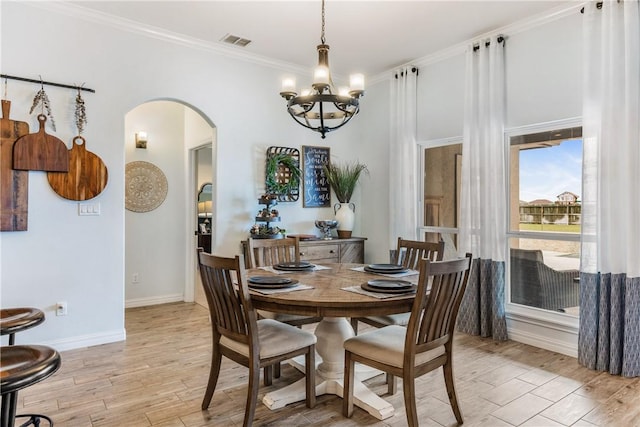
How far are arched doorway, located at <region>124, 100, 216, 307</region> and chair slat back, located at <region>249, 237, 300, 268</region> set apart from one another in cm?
198

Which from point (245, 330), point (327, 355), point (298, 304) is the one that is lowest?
point (327, 355)

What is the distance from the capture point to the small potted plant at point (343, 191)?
4949 millimetres

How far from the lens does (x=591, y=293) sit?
305 cm

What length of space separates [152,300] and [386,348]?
3.84 m

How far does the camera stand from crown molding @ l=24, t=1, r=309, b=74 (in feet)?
11.0

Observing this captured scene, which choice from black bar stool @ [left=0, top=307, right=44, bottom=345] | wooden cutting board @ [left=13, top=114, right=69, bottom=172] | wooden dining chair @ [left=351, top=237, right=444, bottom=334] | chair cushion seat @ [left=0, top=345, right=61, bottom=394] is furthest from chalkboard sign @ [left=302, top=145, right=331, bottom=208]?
chair cushion seat @ [left=0, top=345, right=61, bottom=394]

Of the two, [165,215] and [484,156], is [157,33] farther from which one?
[484,156]

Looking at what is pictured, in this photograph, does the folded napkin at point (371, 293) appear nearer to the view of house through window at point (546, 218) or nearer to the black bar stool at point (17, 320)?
the black bar stool at point (17, 320)

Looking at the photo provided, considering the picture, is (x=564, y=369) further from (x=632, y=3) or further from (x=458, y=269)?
(x=632, y=3)

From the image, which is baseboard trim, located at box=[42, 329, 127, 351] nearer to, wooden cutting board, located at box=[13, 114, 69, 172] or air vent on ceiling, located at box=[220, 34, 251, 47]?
wooden cutting board, located at box=[13, 114, 69, 172]

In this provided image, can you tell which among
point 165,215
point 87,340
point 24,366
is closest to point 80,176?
point 87,340

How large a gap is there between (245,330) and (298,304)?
1.11 ft

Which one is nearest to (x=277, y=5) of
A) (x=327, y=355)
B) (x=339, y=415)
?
(x=327, y=355)

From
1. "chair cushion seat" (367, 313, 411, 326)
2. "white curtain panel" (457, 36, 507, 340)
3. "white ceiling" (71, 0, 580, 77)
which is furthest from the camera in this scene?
"white curtain panel" (457, 36, 507, 340)
